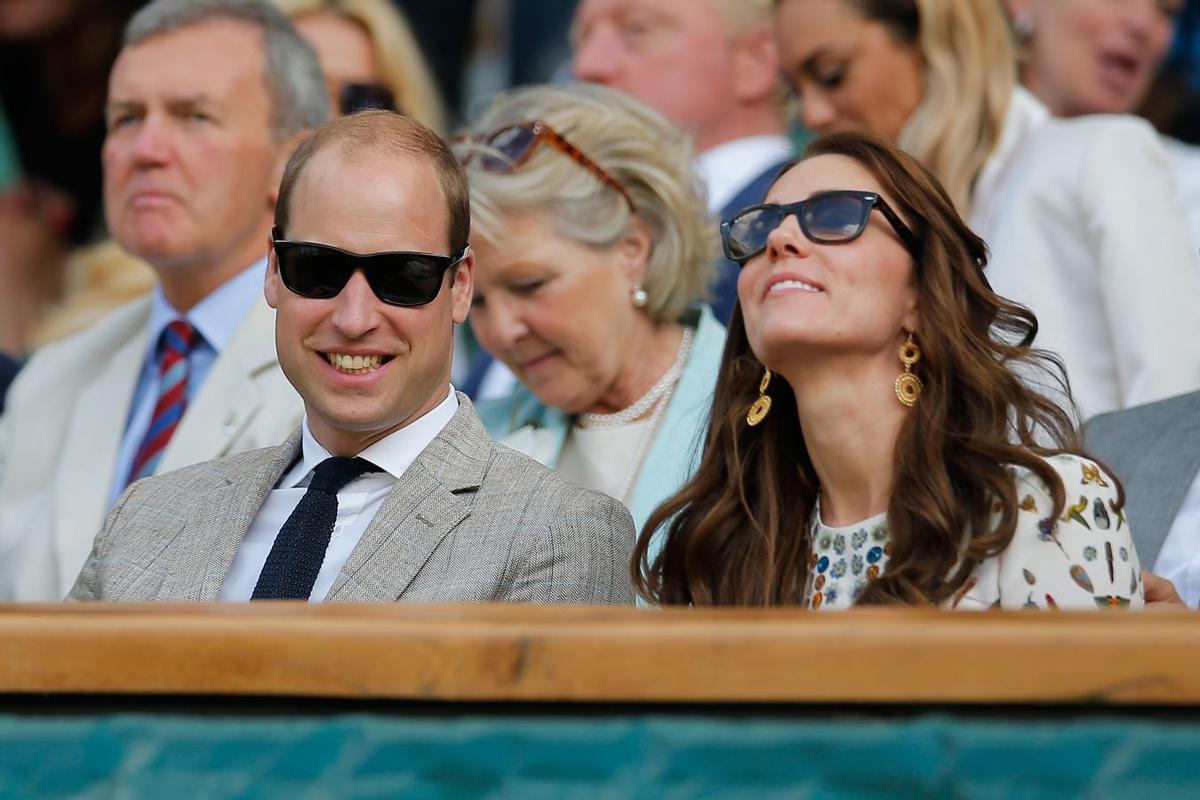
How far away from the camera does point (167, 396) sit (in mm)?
3979

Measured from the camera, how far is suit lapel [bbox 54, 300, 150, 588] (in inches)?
146

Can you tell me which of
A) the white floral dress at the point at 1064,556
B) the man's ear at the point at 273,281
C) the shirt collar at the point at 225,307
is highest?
the man's ear at the point at 273,281

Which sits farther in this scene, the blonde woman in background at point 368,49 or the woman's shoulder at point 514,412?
the blonde woman in background at point 368,49

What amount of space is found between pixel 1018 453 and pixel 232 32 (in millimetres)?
2390

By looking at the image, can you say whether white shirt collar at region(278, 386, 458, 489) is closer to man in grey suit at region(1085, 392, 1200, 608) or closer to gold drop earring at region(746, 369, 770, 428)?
gold drop earring at region(746, 369, 770, 428)

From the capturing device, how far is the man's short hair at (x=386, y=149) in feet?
8.39

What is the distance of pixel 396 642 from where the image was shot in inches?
60.9

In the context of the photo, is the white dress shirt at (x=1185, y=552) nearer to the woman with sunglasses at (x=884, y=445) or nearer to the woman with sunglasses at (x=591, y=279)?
the woman with sunglasses at (x=884, y=445)

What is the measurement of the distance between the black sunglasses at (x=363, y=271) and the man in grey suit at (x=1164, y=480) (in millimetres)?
1350

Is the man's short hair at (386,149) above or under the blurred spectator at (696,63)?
above

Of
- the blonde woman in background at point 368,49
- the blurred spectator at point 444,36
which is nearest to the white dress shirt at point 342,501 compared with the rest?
the blonde woman in background at point 368,49

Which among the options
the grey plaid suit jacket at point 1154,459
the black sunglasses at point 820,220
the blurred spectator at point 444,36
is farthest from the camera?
Answer: the blurred spectator at point 444,36

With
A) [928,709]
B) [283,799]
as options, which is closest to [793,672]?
[928,709]

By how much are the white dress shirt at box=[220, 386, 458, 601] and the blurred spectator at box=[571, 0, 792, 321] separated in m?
2.30
